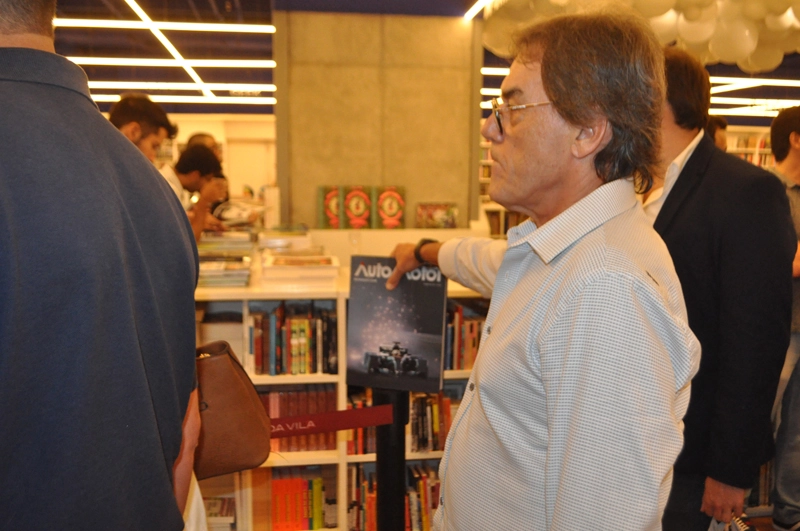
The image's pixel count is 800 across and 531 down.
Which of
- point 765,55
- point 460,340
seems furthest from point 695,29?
point 460,340

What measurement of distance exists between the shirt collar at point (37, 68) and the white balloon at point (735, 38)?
5.13 m

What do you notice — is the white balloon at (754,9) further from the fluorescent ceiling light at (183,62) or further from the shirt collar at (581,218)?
the fluorescent ceiling light at (183,62)

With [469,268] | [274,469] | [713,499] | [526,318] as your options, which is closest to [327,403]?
[274,469]

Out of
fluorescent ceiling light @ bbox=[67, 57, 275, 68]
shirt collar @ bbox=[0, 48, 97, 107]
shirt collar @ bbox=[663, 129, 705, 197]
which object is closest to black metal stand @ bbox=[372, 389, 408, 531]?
shirt collar @ bbox=[663, 129, 705, 197]

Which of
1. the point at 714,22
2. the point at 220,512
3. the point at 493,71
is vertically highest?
the point at 493,71

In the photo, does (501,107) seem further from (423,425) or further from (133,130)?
(133,130)

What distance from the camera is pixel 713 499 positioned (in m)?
1.68

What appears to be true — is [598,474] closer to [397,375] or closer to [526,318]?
[526,318]

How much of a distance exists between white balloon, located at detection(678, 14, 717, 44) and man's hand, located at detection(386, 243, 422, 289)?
373cm

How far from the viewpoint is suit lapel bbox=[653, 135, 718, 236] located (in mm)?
1737

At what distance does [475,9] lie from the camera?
6.12 meters

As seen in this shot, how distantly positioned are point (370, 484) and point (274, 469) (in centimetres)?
45

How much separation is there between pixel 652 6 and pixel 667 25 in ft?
1.29

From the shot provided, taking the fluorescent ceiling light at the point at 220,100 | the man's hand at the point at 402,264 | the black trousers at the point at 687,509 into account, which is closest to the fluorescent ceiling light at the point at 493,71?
the fluorescent ceiling light at the point at 220,100
